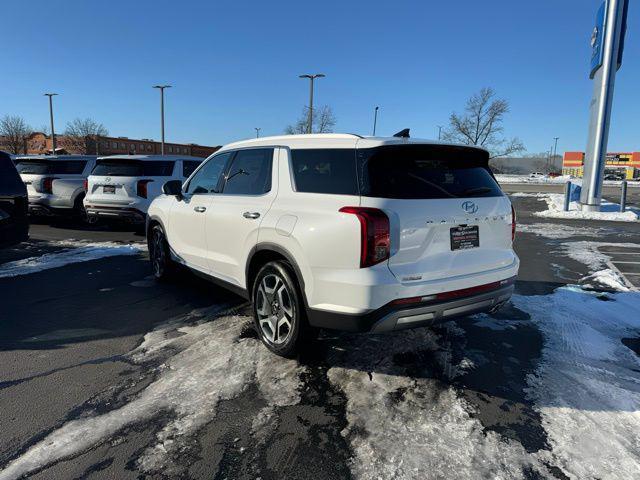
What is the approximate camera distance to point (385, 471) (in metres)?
2.34

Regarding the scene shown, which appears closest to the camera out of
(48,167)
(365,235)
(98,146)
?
(365,235)

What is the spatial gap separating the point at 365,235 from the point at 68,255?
22.4ft

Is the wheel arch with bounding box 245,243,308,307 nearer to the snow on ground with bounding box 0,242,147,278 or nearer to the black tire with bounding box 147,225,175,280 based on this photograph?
the black tire with bounding box 147,225,175,280

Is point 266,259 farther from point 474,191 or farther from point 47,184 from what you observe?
point 47,184

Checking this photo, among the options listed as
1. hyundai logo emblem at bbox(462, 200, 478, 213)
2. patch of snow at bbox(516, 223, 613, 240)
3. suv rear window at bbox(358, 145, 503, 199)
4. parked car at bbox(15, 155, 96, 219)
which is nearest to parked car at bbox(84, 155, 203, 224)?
parked car at bbox(15, 155, 96, 219)

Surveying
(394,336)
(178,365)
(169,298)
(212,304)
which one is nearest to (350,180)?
(394,336)

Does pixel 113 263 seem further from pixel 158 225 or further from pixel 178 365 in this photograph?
pixel 178 365

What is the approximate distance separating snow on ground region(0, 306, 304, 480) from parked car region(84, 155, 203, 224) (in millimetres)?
5830

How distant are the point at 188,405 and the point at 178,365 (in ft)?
2.11

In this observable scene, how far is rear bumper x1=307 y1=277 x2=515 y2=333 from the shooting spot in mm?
2973

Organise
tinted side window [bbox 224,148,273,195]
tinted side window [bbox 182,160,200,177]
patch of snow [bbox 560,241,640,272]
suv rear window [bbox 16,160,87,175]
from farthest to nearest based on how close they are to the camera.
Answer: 1. suv rear window [bbox 16,160,87,175]
2. tinted side window [bbox 182,160,200,177]
3. patch of snow [bbox 560,241,640,272]
4. tinted side window [bbox 224,148,273,195]

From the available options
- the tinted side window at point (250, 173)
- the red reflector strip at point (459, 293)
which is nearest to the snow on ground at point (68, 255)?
the tinted side window at point (250, 173)

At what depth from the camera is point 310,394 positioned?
3107mm

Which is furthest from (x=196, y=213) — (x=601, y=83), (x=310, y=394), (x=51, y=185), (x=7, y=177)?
(x=601, y=83)
